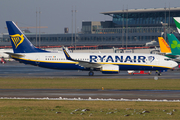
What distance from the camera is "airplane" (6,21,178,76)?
55.0 m

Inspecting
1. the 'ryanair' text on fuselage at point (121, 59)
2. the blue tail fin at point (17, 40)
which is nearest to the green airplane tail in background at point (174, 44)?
the 'ryanair' text on fuselage at point (121, 59)

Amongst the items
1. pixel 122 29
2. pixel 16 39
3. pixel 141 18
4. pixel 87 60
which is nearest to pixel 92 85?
pixel 87 60

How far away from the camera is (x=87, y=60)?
55.8 m

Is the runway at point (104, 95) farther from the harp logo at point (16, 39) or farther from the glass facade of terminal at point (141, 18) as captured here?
the glass facade of terminal at point (141, 18)

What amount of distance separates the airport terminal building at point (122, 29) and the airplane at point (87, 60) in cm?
10562

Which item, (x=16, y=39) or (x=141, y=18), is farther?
(x=141, y=18)

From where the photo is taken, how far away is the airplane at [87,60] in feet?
180

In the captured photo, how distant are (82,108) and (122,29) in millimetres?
142873

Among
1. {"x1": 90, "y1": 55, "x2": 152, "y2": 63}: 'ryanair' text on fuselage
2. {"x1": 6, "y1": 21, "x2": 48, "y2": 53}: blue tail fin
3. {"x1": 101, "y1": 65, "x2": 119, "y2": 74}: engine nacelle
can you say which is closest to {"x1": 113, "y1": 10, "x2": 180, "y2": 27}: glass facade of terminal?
{"x1": 90, "y1": 55, "x2": 152, "y2": 63}: 'ryanair' text on fuselage

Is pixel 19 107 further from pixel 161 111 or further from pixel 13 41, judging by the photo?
pixel 13 41

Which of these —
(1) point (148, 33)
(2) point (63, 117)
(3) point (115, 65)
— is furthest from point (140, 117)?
(1) point (148, 33)

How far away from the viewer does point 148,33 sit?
164250 millimetres

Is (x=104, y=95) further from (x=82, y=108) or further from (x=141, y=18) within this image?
(x=141, y=18)

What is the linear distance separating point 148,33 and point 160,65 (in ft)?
365
